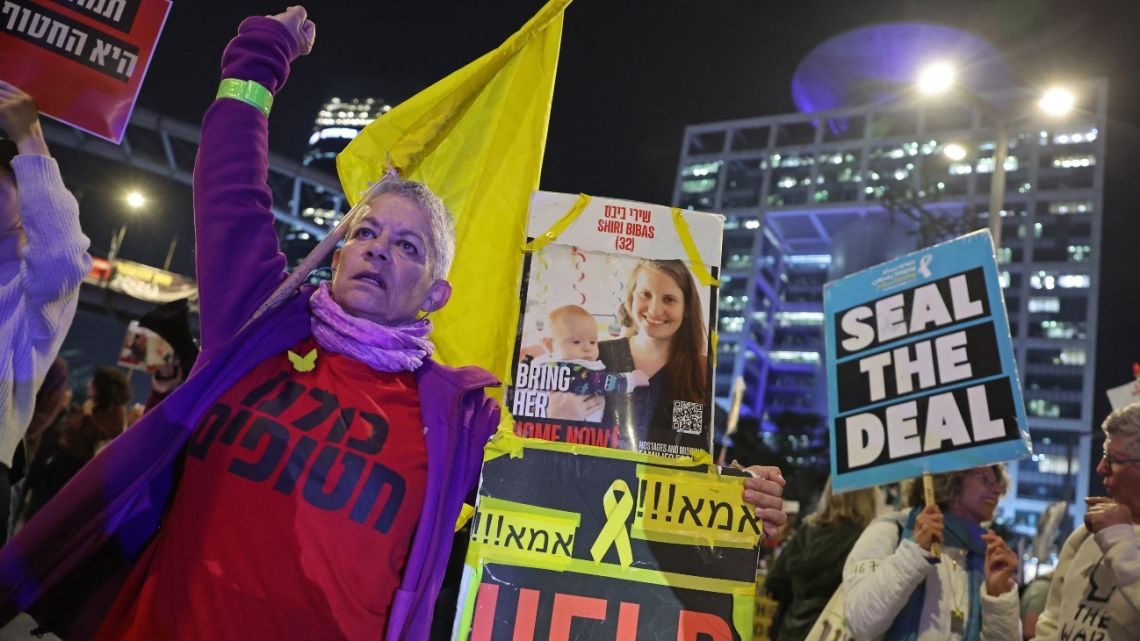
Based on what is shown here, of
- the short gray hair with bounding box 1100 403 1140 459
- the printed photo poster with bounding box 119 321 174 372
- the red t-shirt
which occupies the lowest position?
the red t-shirt

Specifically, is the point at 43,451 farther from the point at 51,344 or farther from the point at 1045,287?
the point at 1045,287

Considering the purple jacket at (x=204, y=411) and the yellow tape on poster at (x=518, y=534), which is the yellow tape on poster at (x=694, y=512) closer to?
the yellow tape on poster at (x=518, y=534)

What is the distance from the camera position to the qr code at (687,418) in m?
2.62

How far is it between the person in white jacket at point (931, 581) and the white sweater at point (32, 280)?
3.49 m

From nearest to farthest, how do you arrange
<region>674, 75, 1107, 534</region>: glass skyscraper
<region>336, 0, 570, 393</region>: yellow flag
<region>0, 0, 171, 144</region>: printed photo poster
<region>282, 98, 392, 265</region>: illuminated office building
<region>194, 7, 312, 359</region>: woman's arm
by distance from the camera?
<region>194, 7, 312, 359</region>: woman's arm → <region>336, 0, 570, 393</region>: yellow flag → <region>0, 0, 171, 144</region>: printed photo poster → <region>282, 98, 392, 265</region>: illuminated office building → <region>674, 75, 1107, 534</region>: glass skyscraper

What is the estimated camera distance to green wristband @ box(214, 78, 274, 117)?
227 cm

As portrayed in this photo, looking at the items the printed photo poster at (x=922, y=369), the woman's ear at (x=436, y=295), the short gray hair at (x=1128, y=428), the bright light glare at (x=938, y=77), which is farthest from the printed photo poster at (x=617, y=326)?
the bright light glare at (x=938, y=77)

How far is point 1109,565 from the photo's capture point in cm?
356

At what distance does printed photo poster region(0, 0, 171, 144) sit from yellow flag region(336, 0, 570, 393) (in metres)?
1.20

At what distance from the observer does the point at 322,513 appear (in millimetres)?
1953

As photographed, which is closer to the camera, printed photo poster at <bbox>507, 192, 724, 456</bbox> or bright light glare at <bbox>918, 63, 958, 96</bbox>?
printed photo poster at <bbox>507, 192, 724, 456</bbox>

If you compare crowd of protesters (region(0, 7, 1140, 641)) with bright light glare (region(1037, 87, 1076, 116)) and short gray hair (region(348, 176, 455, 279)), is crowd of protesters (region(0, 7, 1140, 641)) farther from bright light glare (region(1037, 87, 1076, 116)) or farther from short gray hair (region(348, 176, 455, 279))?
bright light glare (region(1037, 87, 1076, 116))

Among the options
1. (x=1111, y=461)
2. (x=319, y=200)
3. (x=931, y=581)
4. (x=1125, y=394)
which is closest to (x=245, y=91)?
(x=931, y=581)

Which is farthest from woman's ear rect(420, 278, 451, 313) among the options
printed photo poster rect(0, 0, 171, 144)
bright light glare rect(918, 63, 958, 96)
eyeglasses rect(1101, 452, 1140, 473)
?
bright light glare rect(918, 63, 958, 96)
